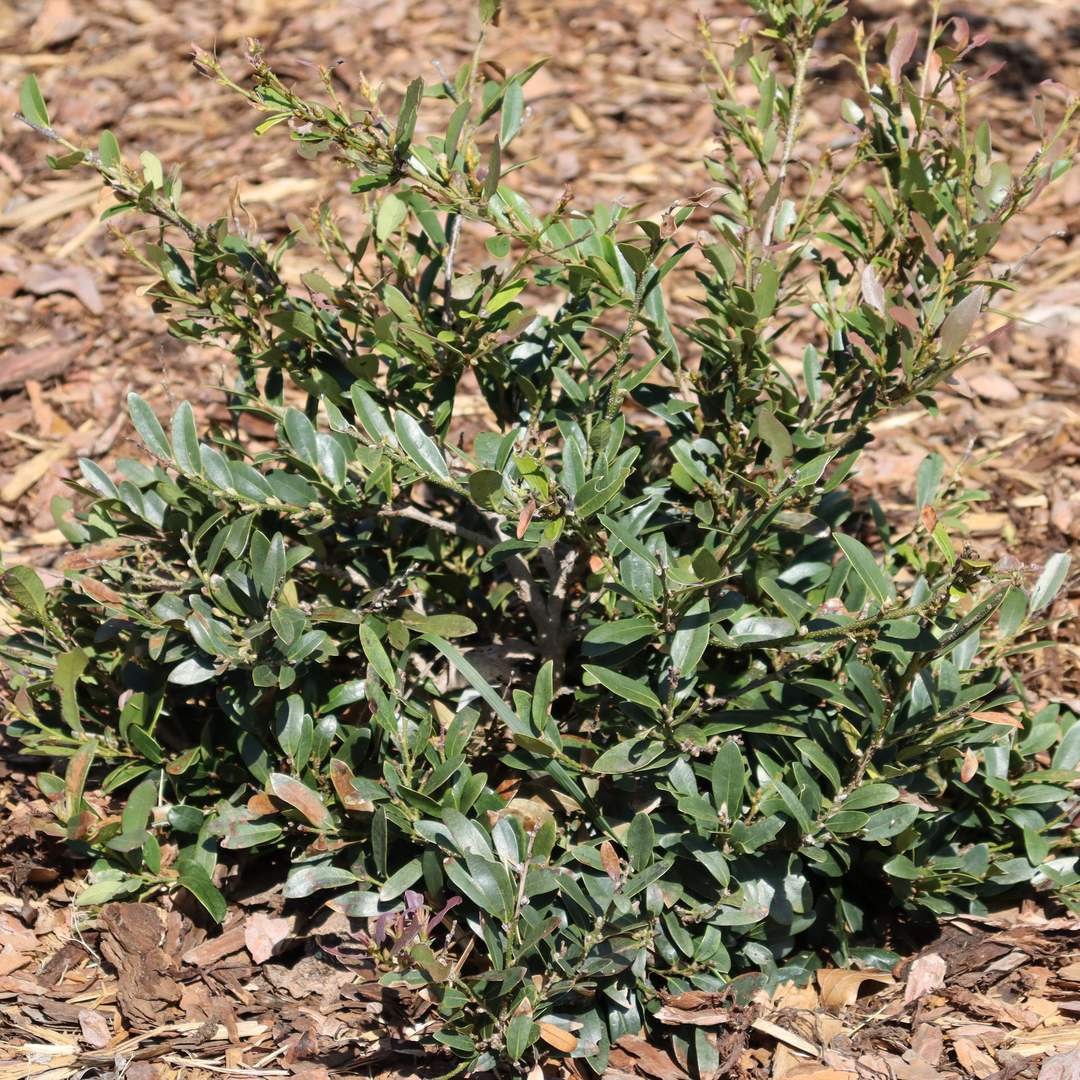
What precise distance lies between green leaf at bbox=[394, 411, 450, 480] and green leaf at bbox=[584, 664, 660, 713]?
1.39ft

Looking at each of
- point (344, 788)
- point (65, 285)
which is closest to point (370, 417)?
point (344, 788)

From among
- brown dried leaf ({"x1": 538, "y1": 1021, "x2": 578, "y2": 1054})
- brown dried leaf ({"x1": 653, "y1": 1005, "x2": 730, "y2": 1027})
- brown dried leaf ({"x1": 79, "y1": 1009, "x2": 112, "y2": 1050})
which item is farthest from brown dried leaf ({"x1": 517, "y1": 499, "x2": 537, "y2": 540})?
brown dried leaf ({"x1": 79, "y1": 1009, "x2": 112, "y2": 1050})

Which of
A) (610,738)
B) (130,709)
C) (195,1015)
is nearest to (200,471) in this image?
(130,709)

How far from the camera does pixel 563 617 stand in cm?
237

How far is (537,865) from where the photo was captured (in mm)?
1808

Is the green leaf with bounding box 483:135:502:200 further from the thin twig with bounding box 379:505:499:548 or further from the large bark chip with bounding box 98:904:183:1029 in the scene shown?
the large bark chip with bounding box 98:904:183:1029

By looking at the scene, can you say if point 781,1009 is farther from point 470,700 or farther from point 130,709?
point 130,709

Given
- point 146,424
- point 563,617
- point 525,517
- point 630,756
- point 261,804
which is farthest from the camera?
point 563,617

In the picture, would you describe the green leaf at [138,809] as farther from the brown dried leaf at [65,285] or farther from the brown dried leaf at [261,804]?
the brown dried leaf at [65,285]

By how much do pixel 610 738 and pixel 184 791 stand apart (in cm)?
91

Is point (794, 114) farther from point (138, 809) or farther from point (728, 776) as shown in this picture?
point (138, 809)

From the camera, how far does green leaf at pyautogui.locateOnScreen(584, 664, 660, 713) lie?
1.79 m

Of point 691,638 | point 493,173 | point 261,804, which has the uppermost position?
point 493,173

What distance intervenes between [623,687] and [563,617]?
57 cm
